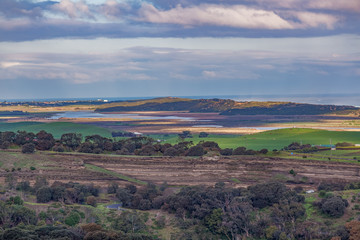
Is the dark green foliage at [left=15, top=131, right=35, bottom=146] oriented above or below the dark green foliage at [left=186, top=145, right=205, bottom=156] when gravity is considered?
above

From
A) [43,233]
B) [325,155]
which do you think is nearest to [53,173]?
[43,233]

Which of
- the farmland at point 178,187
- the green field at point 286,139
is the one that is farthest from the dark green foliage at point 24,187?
the green field at point 286,139

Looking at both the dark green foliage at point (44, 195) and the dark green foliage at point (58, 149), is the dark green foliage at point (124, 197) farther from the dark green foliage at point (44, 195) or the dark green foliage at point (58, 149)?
the dark green foliage at point (58, 149)

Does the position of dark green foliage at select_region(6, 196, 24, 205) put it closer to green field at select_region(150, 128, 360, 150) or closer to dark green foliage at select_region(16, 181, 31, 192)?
dark green foliage at select_region(16, 181, 31, 192)

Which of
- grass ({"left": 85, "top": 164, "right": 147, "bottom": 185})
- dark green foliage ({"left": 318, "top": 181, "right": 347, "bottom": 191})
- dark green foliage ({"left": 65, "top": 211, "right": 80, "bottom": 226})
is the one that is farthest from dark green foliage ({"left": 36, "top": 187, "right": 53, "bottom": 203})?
dark green foliage ({"left": 318, "top": 181, "right": 347, "bottom": 191})

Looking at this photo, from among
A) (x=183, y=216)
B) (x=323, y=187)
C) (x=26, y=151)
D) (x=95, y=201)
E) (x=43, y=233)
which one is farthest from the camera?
(x=26, y=151)

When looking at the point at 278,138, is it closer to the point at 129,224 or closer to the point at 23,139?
the point at 23,139

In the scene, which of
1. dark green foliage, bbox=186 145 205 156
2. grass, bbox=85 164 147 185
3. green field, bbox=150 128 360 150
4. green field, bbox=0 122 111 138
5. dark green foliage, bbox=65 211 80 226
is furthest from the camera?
green field, bbox=0 122 111 138

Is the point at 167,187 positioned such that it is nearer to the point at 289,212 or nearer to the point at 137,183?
the point at 137,183
